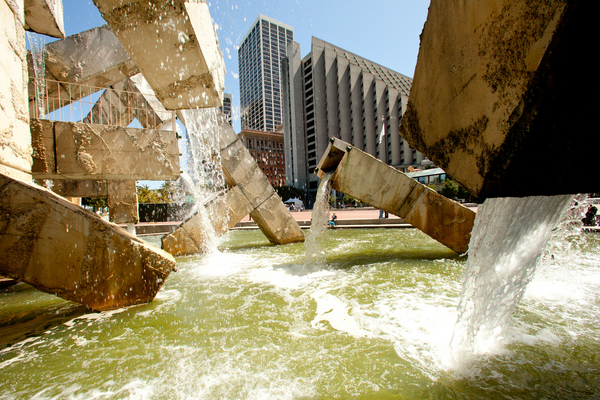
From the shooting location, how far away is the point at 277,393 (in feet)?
6.08

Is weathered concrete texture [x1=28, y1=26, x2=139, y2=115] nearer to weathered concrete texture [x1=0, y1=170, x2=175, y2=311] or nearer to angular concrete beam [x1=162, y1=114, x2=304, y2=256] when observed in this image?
angular concrete beam [x1=162, y1=114, x2=304, y2=256]

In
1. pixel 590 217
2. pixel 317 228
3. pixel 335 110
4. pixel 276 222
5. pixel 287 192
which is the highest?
pixel 335 110

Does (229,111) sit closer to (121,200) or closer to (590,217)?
(121,200)

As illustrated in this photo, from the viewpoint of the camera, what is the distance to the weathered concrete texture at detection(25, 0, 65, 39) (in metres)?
4.55

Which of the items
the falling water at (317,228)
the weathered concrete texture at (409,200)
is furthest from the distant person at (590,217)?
the falling water at (317,228)

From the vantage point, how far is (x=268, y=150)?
78.8 metres

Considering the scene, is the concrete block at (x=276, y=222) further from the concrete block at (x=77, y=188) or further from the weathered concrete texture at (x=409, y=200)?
the concrete block at (x=77, y=188)

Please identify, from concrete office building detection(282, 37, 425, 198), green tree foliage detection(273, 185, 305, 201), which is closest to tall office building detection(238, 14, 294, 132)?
concrete office building detection(282, 37, 425, 198)

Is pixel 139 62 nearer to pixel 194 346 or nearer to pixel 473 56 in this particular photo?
pixel 194 346

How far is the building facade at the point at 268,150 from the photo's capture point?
73.6 m

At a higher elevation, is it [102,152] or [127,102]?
[127,102]

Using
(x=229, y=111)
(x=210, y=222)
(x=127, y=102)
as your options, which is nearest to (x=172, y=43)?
(x=210, y=222)

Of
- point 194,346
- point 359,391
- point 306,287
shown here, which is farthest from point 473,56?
point 306,287

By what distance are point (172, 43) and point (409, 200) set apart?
485 cm
